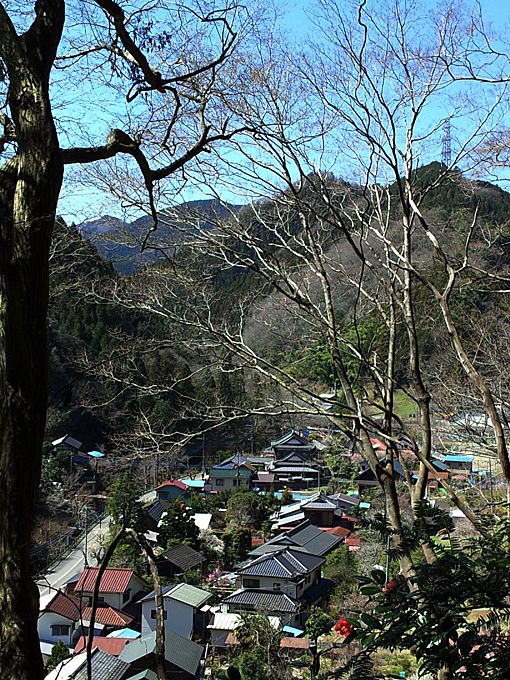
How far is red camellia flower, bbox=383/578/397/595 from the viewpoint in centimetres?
137

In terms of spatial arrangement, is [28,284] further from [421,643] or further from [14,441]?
[421,643]

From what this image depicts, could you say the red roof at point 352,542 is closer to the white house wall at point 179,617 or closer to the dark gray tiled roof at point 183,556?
the dark gray tiled roof at point 183,556

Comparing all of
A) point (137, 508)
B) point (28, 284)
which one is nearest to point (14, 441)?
point (28, 284)

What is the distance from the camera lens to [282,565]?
1218 cm

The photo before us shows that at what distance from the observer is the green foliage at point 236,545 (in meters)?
14.0

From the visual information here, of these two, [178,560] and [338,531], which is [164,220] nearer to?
[178,560]

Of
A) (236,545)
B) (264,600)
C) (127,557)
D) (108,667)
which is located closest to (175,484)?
(127,557)

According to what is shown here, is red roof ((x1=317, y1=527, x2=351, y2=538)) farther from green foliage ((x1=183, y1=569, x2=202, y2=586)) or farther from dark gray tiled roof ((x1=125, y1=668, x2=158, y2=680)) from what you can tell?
dark gray tiled roof ((x1=125, y1=668, x2=158, y2=680))

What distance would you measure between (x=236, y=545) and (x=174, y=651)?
5.13 m

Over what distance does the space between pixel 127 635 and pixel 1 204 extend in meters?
11.4

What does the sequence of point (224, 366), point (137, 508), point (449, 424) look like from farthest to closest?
1. point (137, 508)
2. point (449, 424)
3. point (224, 366)

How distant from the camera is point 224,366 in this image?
3986 mm

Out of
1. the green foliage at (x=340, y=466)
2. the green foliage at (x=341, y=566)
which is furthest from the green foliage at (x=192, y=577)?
the green foliage at (x=340, y=466)

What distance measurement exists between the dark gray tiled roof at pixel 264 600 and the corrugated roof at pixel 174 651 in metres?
1.76
